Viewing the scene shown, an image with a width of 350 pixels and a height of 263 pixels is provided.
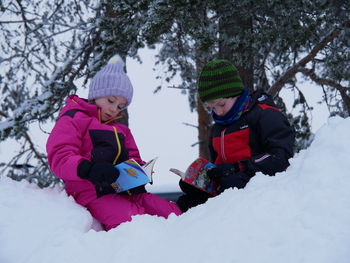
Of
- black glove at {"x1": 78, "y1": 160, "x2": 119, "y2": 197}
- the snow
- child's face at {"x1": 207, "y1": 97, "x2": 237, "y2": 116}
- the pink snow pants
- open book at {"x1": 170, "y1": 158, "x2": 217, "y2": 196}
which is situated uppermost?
child's face at {"x1": 207, "y1": 97, "x2": 237, "y2": 116}

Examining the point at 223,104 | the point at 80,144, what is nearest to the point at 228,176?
the point at 223,104

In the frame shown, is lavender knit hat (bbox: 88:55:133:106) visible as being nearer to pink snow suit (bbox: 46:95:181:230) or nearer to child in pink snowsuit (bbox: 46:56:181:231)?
child in pink snowsuit (bbox: 46:56:181:231)

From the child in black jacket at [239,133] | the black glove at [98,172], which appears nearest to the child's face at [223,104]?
the child in black jacket at [239,133]

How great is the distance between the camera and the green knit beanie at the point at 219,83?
3.04 m

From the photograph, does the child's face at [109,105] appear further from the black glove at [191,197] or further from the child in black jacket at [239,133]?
the black glove at [191,197]

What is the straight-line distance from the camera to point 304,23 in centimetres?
481

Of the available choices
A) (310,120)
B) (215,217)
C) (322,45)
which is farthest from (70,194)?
(310,120)

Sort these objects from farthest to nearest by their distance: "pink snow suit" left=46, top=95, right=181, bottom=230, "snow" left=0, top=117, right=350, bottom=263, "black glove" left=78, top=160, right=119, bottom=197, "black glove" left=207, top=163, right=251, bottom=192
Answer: "black glove" left=207, top=163, right=251, bottom=192
"pink snow suit" left=46, top=95, right=181, bottom=230
"black glove" left=78, top=160, right=119, bottom=197
"snow" left=0, top=117, right=350, bottom=263

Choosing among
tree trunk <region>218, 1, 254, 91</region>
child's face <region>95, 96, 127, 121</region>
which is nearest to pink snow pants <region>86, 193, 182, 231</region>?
child's face <region>95, 96, 127, 121</region>

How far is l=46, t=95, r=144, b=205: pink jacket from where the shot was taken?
2.42 meters

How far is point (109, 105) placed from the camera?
9.43ft

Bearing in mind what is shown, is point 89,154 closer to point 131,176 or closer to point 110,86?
point 131,176

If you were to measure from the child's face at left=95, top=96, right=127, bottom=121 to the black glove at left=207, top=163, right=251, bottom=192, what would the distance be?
2.62ft

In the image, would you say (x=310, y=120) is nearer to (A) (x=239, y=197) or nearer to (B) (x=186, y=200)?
(B) (x=186, y=200)
